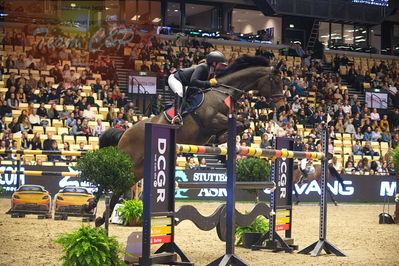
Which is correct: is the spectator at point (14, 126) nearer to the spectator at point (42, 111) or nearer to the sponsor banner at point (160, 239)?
the spectator at point (42, 111)

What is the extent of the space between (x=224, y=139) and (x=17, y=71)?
13593 millimetres

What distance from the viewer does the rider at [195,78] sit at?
10352 mm

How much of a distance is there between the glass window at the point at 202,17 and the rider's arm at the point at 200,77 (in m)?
25.5

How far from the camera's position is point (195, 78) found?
10406mm

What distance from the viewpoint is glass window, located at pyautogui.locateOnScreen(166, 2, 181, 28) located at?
34588 mm

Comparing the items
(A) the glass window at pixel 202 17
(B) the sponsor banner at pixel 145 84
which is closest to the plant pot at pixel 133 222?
(B) the sponsor banner at pixel 145 84

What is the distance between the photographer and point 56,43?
2556 cm

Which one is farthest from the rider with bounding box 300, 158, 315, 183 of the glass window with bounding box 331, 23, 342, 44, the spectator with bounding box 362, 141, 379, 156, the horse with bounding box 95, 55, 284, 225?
the glass window with bounding box 331, 23, 342, 44

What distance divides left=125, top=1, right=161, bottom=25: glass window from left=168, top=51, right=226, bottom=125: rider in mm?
21481

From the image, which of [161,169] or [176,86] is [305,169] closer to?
[176,86]

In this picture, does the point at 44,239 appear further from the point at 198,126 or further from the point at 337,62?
the point at 337,62

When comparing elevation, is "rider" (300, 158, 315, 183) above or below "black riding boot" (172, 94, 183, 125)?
below

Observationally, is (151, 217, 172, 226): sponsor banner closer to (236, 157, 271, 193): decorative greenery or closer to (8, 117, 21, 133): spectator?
(236, 157, 271, 193): decorative greenery

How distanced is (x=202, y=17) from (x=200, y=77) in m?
26.2
